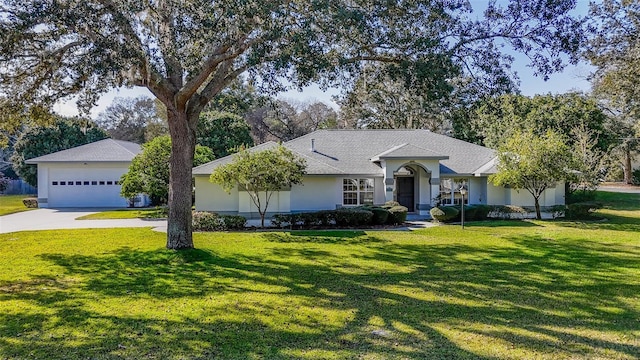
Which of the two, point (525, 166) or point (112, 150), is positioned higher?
point (112, 150)

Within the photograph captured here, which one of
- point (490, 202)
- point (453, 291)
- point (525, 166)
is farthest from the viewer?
point (490, 202)

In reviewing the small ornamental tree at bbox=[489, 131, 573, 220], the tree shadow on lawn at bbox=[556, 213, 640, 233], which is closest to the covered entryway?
the small ornamental tree at bbox=[489, 131, 573, 220]

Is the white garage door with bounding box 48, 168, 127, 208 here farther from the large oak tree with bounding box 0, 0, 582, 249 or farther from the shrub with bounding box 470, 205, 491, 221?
the shrub with bounding box 470, 205, 491, 221

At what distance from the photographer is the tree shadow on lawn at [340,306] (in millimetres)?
5668

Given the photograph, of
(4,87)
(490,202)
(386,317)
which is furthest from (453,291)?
(490,202)

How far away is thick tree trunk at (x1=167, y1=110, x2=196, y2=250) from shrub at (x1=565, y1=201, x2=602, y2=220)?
1970 cm

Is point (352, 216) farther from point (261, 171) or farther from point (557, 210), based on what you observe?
point (557, 210)

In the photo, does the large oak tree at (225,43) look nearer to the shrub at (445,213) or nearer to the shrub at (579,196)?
the shrub at (445,213)

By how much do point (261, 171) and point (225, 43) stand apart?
746cm

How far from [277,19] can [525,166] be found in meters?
15.4

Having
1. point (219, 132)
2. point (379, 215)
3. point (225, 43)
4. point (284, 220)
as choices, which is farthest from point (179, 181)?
point (219, 132)

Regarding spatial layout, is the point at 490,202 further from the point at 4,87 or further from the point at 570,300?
the point at 4,87

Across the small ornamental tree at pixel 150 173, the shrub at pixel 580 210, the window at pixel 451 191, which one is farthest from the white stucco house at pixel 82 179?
the shrub at pixel 580 210

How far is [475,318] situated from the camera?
686cm
